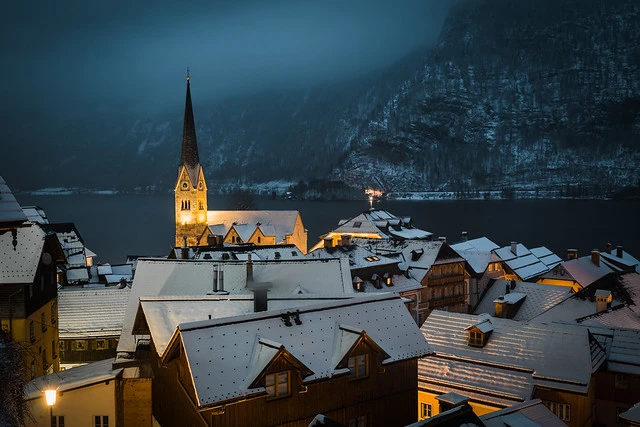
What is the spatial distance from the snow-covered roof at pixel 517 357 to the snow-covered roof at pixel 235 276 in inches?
242

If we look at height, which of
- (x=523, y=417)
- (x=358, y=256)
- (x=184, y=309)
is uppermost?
(x=184, y=309)

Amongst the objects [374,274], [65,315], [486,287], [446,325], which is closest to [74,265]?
[65,315]

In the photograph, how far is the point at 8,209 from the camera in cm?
1645

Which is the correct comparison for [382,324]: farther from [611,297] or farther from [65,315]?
[611,297]

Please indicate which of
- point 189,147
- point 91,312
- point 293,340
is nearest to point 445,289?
point 91,312

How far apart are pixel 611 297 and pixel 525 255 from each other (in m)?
32.8

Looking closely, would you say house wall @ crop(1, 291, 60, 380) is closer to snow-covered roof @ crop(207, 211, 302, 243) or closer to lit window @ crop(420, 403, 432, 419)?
lit window @ crop(420, 403, 432, 419)

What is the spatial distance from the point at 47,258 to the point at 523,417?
25.5 metres

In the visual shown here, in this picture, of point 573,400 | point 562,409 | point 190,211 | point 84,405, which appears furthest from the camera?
point 190,211

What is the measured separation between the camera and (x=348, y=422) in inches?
850

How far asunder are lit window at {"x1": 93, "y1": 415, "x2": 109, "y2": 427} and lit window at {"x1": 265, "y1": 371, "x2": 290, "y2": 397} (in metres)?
8.87

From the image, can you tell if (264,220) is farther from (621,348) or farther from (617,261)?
(621,348)

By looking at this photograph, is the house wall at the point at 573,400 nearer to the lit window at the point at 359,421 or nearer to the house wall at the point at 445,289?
the lit window at the point at 359,421

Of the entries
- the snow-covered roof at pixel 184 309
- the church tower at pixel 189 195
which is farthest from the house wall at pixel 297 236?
the snow-covered roof at pixel 184 309
